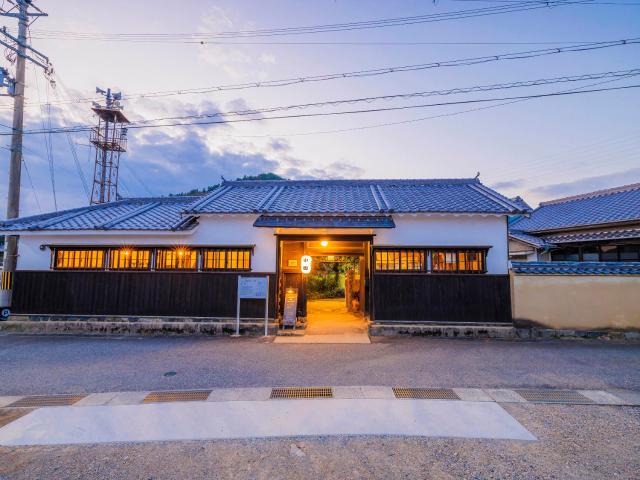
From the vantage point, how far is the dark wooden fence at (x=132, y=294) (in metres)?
11.0

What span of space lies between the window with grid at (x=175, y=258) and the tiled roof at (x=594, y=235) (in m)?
18.8

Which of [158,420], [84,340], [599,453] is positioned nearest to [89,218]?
[84,340]

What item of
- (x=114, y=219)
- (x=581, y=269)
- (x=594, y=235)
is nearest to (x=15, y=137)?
(x=114, y=219)

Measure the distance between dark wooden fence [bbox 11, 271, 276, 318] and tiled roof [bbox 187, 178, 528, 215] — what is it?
266cm

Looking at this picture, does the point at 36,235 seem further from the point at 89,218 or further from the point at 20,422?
the point at 20,422

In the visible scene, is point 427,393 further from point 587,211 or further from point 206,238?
point 587,211

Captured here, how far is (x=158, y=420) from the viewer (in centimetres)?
458

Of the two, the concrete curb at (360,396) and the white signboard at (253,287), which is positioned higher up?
the white signboard at (253,287)

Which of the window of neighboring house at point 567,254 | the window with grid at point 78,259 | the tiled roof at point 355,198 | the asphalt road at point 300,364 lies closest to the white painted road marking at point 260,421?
the asphalt road at point 300,364

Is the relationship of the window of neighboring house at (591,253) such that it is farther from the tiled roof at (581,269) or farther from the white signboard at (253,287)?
the white signboard at (253,287)

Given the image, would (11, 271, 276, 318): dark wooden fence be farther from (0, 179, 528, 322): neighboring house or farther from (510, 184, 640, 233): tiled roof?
(510, 184, 640, 233): tiled roof

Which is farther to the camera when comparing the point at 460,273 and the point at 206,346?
the point at 460,273

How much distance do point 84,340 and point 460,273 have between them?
12869mm

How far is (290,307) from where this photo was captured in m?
11.9
